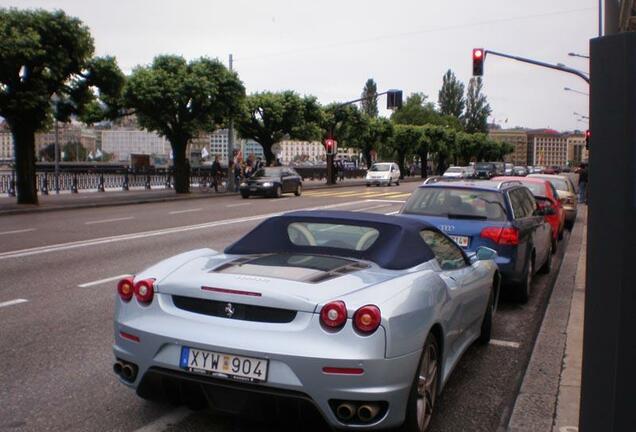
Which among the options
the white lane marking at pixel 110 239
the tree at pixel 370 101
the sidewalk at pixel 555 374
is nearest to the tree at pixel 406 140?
the tree at pixel 370 101

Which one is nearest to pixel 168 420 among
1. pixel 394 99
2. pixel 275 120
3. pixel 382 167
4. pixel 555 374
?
pixel 555 374

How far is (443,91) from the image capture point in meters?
→ 125

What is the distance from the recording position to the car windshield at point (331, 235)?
490 centimetres

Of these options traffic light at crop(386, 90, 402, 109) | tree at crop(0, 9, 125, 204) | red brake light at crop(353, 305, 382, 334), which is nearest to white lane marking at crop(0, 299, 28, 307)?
red brake light at crop(353, 305, 382, 334)

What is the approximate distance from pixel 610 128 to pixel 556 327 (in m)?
4.77

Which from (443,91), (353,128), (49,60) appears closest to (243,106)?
(49,60)

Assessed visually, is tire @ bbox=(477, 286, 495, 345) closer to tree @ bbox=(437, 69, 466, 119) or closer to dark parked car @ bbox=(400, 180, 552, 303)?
dark parked car @ bbox=(400, 180, 552, 303)

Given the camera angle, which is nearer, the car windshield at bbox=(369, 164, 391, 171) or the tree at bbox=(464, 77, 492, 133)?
the car windshield at bbox=(369, 164, 391, 171)

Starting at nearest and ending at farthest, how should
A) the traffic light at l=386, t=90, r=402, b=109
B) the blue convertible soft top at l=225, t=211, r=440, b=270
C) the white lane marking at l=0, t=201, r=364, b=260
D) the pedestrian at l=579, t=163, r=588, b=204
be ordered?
the blue convertible soft top at l=225, t=211, r=440, b=270 → the white lane marking at l=0, t=201, r=364, b=260 → the pedestrian at l=579, t=163, r=588, b=204 → the traffic light at l=386, t=90, r=402, b=109

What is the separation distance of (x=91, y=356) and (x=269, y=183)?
2587cm

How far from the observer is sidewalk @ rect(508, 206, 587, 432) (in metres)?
4.32

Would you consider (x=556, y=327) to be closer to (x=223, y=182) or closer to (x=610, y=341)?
(x=610, y=341)

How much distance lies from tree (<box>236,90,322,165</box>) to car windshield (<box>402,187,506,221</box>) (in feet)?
112

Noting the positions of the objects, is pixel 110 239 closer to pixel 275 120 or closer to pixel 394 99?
pixel 394 99
